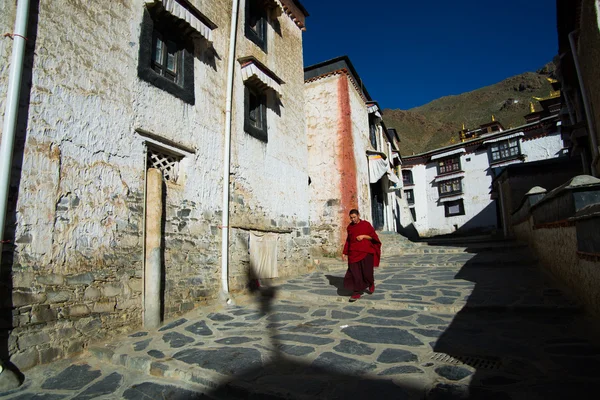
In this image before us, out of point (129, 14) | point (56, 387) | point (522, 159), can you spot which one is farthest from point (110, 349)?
point (522, 159)

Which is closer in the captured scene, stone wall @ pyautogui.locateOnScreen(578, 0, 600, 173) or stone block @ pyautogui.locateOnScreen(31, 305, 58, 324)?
stone block @ pyautogui.locateOnScreen(31, 305, 58, 324)

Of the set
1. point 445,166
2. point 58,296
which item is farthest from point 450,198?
point 58,296

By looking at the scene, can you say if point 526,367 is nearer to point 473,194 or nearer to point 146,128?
point 146,128

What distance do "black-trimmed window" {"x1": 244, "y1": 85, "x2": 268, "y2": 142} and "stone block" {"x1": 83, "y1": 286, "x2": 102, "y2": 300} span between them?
421 centimetres

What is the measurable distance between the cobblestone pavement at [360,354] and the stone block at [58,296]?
601mm

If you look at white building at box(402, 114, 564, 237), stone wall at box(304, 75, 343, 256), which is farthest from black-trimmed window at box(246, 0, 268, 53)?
white building at box(402, 114, 564, 237)

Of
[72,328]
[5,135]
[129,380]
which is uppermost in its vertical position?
[5,135]

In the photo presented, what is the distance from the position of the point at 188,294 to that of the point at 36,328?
6.83ft

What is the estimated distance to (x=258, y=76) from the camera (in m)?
6.90

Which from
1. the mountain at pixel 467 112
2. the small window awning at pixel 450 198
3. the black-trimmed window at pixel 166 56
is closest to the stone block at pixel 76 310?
the black-trimmed window at pixel 166 56

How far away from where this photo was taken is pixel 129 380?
2.91 m

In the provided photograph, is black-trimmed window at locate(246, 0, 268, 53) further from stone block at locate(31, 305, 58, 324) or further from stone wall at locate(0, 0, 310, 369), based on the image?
stone block at locate(31, 305, 58, 324)

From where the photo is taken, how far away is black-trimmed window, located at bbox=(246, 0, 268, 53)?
7684 millimetres

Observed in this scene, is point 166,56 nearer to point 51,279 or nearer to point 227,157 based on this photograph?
point 227,157
